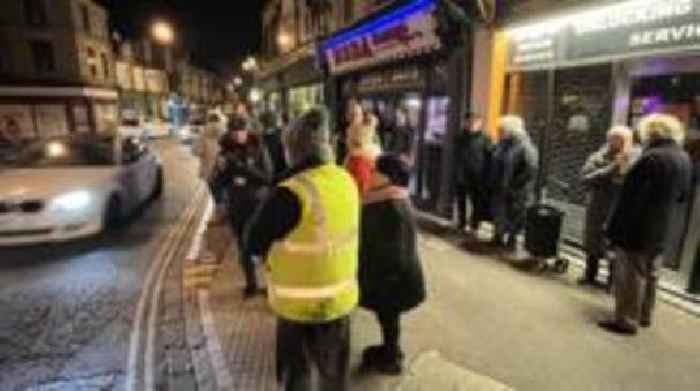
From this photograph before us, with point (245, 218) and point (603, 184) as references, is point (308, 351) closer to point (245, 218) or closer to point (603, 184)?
point (245, 218)

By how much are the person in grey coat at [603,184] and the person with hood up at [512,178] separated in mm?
1077

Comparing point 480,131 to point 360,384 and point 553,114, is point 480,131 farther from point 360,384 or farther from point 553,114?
point 360,384

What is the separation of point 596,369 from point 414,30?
7.67m

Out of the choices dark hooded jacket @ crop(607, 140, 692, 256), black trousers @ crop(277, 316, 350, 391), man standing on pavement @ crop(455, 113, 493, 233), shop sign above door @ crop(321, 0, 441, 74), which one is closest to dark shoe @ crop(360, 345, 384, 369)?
black trousers @ crop(277, 316, 350, 391)

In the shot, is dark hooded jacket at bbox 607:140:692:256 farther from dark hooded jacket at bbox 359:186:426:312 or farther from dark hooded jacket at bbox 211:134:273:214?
dark hooded jacket at bbox 211:134:273:214

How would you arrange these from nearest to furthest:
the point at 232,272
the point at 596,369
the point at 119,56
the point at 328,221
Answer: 1. the point at 328,221
2. the point at 596,369
3. the point at 232,272
4. the point at 119,56

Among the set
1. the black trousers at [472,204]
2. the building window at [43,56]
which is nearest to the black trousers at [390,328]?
the black trousers at [472,204]

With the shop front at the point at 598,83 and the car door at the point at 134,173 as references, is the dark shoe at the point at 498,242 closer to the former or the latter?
the shop front at the point at 598,83

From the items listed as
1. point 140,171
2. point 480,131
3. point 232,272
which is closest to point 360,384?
point 232,272

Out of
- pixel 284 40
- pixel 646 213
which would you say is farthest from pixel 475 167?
pixel 284 40

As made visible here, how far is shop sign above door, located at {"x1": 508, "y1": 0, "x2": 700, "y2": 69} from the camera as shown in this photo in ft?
18.5

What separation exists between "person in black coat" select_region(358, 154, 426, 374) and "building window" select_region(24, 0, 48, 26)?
3723 cm

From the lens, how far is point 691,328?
4.96 metres

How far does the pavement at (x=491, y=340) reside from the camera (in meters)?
4.04
